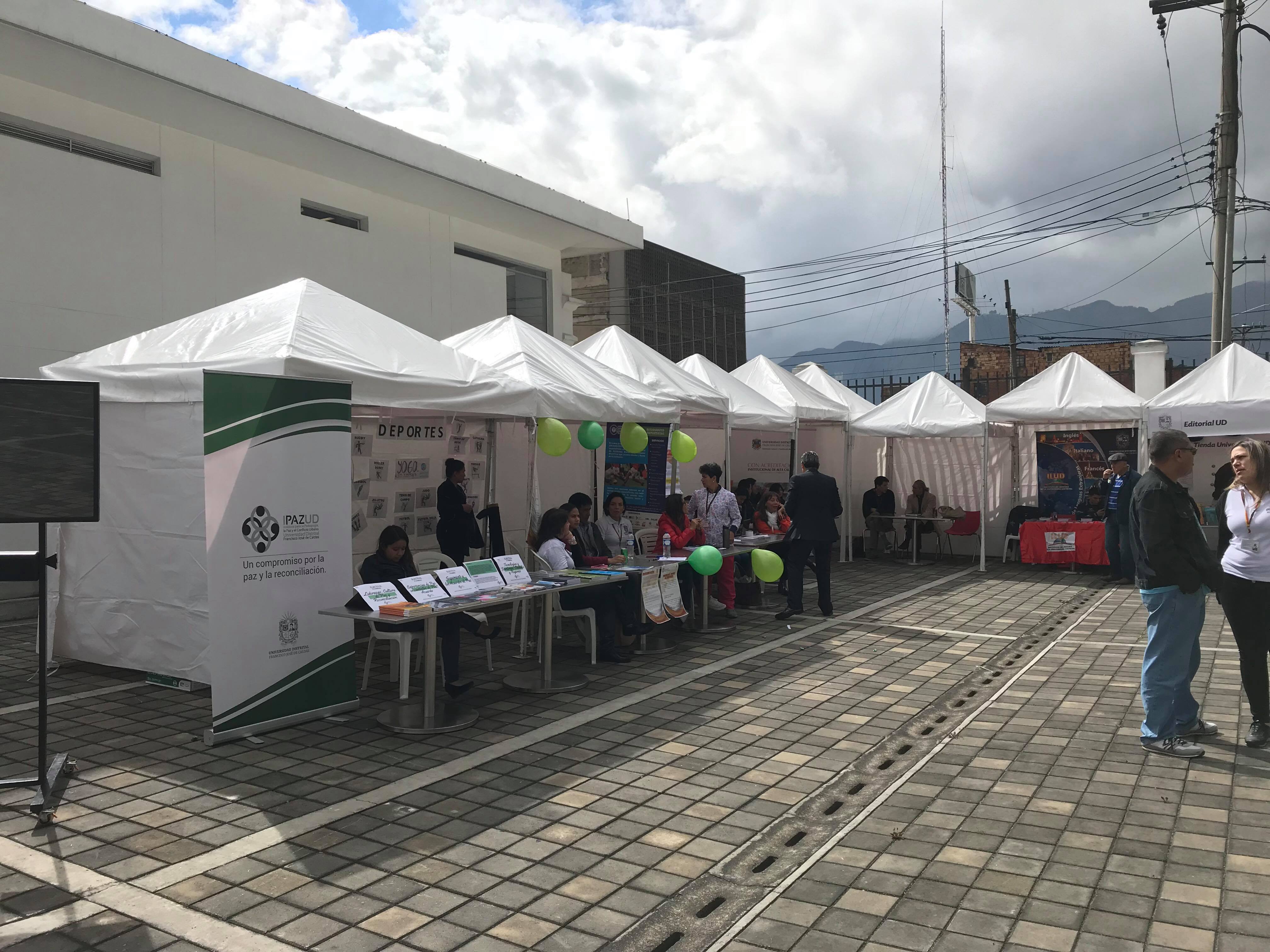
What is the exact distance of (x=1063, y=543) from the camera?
43.8ft

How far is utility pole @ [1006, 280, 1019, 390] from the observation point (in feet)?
97.9

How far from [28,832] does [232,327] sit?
3608 millimetres

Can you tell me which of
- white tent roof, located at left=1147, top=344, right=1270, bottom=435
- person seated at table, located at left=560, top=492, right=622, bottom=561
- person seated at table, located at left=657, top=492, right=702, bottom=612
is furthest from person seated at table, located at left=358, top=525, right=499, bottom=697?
white tent roof, located at left=1147, top=344, right=1270, bottom=435

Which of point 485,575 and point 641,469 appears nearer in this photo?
point 485,575

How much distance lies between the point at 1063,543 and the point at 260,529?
11.6m

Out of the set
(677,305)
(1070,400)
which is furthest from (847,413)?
(677,305)

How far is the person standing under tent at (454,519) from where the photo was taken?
856cm

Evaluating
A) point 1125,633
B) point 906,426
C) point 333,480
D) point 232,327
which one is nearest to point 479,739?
point 333,480

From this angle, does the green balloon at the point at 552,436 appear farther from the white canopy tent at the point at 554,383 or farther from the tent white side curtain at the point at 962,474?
the tent white side curtain at the point at 962,474

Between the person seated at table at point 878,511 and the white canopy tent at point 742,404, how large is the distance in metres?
2.60

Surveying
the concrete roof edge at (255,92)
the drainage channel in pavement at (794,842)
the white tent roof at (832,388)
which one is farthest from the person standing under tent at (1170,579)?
the white tent roof at (832,388)

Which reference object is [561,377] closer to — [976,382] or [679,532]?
[679,532]

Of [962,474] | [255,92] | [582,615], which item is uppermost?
[255,92]

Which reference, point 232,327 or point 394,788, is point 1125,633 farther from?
point 232,327
